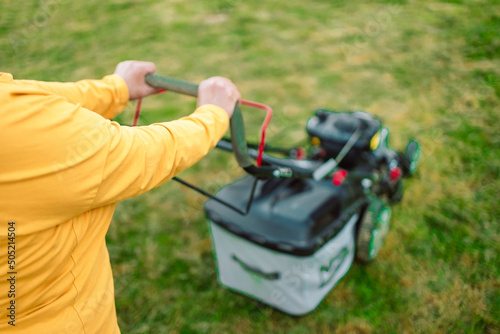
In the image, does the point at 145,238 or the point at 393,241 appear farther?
the point at 145,238

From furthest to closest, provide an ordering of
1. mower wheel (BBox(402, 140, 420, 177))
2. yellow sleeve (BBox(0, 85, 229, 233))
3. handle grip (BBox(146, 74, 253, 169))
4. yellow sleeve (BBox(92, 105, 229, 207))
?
mower wheel (BBox(402, 140, 420, 177))
handle grip (BBox(146, 74, 253, 169))
yellow sleeve (BBox(92, 105, 229, 207))
yellow sleeve (BBox(0, 85, 229, 233))

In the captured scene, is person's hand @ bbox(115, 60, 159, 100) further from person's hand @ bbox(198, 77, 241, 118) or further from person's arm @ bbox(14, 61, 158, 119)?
person's hand @ bbox(198, 77, 241, 118)

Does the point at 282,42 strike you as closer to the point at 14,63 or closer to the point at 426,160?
the point at 426,160

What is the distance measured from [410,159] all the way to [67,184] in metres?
2.24

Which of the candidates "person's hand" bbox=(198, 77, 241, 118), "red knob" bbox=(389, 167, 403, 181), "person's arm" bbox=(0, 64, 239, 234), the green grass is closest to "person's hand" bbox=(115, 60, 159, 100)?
"person's hand" bbox=(198, 77, 241, 118)

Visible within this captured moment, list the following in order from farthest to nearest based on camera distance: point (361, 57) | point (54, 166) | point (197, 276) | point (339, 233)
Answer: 1. point (361, 57)
2. point (197, 276)
3. point (339, 233)
4. point (54, 166)

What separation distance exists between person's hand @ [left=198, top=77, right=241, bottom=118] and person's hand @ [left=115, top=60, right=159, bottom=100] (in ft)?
1.11

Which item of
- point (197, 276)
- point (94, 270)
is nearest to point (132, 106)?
point (197, 276)

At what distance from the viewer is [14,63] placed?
4.91m

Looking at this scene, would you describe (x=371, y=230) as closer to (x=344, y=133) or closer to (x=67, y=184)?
(x=344, y=133)

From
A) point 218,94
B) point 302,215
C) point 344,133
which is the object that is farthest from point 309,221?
point 218,94

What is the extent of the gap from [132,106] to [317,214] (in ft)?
9.17

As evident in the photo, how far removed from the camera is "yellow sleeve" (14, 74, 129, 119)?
4.22 ft

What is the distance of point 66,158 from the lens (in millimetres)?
821
